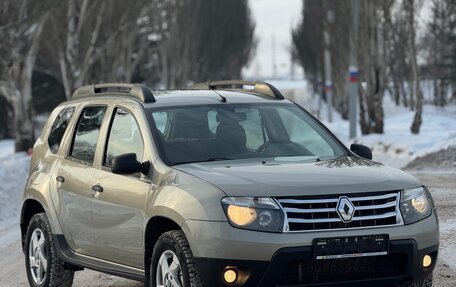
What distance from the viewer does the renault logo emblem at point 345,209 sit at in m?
4.96

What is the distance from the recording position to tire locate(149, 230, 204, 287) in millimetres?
5059

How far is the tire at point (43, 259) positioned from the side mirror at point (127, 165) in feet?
5.18

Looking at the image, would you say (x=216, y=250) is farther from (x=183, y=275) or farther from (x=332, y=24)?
(x=332, y=24)

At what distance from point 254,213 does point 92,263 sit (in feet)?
6.36

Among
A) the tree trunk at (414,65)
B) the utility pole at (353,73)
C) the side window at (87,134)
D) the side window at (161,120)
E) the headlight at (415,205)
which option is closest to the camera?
the headlight at (415,205)

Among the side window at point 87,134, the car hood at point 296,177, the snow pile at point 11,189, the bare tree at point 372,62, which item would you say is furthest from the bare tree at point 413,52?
the car hood at point 296,177

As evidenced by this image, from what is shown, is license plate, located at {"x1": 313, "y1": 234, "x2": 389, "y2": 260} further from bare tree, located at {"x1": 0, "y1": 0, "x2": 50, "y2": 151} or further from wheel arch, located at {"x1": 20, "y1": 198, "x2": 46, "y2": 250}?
bare tree, located at {"x1": 0, "y1": 0, "x2": 50, "y2": 151}

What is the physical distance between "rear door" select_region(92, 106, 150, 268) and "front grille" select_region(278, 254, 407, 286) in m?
1.14

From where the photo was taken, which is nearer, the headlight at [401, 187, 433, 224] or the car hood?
the car hood

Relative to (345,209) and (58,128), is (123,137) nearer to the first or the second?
(58,128)

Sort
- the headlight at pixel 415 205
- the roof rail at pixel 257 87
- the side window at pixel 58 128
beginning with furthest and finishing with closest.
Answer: the side window at pixel 58 128 < the roof rail at pixel 257 87 < the headlight at pixel 415 205

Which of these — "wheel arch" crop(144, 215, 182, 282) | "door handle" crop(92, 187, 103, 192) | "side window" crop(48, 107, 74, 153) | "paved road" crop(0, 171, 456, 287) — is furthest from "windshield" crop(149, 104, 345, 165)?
"paved road" crop(0, 171, 456, 287)

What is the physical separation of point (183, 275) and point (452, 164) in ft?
40.7

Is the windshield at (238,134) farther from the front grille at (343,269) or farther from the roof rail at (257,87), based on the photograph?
the front grille at (343,269)
